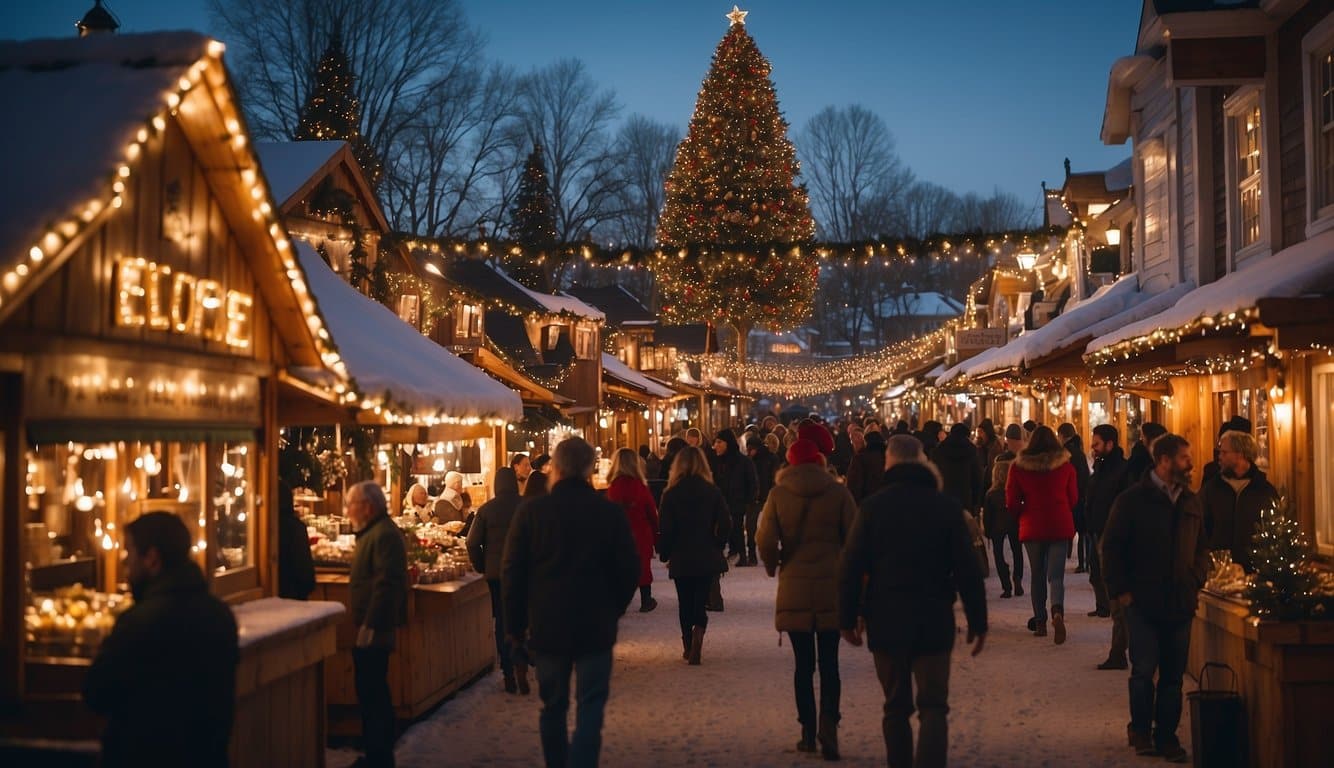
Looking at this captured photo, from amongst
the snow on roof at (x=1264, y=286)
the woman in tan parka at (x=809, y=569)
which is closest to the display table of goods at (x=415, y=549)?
the woman in tan parka at (x=809, y=569)

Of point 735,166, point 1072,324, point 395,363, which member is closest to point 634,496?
point 395,363

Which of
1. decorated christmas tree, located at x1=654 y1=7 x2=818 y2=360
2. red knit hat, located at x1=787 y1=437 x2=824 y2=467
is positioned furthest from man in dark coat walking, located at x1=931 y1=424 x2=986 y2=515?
decorated christmas tree, located at x1=654 y1=7 x2=818 y2=360

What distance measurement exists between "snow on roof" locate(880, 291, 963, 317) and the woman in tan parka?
251ft

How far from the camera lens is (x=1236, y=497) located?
1064cm

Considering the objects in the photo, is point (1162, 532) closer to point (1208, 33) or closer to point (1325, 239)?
point (1325, 239)

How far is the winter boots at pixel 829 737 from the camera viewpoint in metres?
8.89

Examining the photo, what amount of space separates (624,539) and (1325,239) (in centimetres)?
745

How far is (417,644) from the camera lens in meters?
10.3

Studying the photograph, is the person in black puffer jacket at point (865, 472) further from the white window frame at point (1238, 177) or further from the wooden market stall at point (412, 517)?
the wooden market stall at point (412, 517)

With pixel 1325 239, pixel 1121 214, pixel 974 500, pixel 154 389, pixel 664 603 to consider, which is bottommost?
pixel 664 603

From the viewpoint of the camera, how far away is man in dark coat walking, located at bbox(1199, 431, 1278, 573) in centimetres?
1041

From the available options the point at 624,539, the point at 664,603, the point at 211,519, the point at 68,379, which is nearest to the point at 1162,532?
the point at 624,539

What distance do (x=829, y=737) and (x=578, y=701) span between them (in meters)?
2.12

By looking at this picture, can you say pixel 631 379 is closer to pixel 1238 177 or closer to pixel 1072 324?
pixel 1072 324
